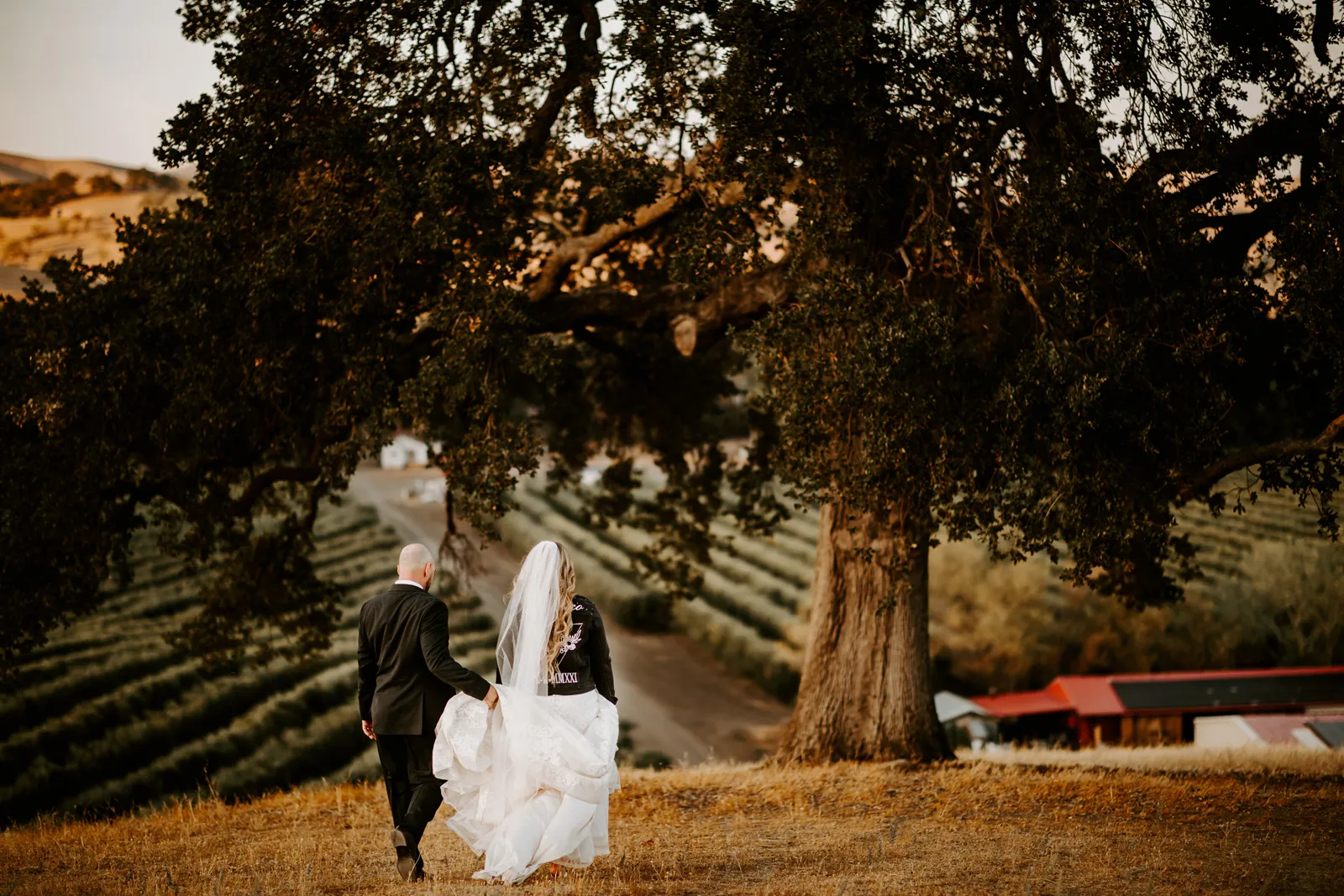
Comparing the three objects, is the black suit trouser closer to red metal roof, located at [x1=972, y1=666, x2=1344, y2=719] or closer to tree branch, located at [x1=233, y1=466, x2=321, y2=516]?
tree branch, located at [x1=233, y1=466, x2=321, y2=516]

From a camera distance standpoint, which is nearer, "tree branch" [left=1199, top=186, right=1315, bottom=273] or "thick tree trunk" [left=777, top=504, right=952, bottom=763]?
"tree branch" [left=1199, top=186, right=1315, bottom=273]

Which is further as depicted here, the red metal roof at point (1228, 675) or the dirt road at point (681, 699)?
the red metal roof at point (1228, 675)

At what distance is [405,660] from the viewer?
21.7ft

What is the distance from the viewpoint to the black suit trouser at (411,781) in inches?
261

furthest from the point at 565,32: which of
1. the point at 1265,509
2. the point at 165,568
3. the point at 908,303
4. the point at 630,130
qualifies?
the point at 1265,509

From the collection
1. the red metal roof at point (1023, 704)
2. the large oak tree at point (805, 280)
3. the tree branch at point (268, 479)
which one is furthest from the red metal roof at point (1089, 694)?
the tree branch at point (268, 479)

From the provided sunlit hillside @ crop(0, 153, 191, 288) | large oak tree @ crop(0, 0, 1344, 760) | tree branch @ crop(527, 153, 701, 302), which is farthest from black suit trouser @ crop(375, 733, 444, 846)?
sunlit hillside @ crop(0, 153, 191, 288)

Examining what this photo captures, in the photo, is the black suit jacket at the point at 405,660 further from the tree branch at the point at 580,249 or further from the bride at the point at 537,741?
the tree branch at the point at 580,249

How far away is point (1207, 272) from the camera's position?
33.3 feet

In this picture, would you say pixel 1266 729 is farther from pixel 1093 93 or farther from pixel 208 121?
pixel 208 121

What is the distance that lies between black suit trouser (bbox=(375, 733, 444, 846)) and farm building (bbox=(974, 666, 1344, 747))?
2792 centimetres

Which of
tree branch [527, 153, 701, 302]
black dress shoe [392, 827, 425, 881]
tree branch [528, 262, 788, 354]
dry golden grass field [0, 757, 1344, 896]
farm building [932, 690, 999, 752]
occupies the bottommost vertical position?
farm building [932, 690, 999, 752]

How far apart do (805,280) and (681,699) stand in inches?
1110

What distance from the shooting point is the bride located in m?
6.46
